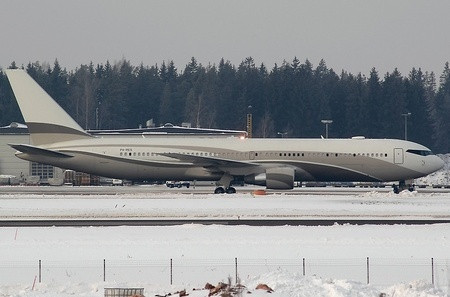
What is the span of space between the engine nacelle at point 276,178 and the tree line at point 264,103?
3175 inches

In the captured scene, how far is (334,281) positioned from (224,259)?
7.75 meters

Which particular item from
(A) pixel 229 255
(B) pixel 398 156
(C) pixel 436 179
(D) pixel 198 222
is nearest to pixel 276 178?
(B) pixel 398 156

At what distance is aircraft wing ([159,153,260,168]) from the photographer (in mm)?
66812

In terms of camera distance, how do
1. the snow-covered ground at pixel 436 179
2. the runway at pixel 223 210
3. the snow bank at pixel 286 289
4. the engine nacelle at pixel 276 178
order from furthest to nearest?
the snow-covered ground at pixel 436 179
the engine nacelle at pixel 276 178
the runway at pixel 223 210
the snow bank at pixel 286 289

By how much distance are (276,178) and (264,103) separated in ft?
331

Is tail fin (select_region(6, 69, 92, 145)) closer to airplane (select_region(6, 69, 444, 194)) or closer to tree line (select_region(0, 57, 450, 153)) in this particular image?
airplane (select_region(6, 69, 444, 194))

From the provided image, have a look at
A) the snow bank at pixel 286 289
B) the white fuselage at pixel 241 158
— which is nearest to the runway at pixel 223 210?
the white fuselage at pixel 241 158

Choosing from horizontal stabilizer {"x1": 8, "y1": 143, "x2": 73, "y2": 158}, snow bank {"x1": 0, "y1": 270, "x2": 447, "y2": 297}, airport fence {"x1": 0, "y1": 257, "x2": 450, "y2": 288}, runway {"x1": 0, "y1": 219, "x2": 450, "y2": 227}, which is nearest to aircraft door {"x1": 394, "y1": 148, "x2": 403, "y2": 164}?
runway {"x1": 0, "y1": 219, "x2": 450, "y2": 227}

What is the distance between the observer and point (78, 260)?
101 feet

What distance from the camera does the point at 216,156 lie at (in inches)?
2677

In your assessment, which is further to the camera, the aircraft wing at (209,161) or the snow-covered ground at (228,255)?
the aircraft wing at (209,161)

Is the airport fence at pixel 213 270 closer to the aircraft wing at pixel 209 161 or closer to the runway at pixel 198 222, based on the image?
the runway at pixel 198 222

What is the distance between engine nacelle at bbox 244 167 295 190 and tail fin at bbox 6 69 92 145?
1424cm

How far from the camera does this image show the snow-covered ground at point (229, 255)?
24484 mm
